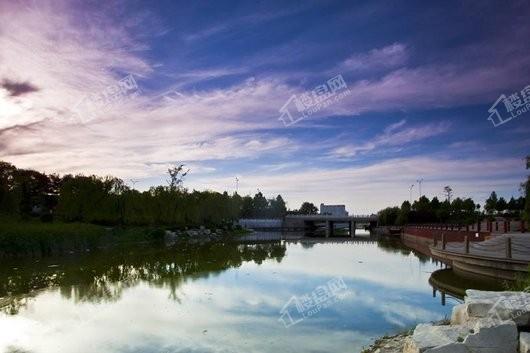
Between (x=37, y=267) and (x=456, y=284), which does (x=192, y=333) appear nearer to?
(x=456, y=284)

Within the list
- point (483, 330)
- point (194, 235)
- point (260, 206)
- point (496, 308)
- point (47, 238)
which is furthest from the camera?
point (260, 206)

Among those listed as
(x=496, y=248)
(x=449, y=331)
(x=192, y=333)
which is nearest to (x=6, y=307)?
(x=192, y=333)

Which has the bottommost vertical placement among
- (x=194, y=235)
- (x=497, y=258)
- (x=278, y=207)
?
(x=194, y=235)

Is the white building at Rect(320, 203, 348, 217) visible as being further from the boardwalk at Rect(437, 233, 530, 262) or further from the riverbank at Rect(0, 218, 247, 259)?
the boardwalk at Rect(437, 233, 530, 262)

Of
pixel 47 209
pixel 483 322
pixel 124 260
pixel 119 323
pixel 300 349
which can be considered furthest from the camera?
pixel 47 209

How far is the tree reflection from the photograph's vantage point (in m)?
17.8

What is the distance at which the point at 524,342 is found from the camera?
6.50 metres

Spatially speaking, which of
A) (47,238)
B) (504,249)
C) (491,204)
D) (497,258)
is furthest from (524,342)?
(491,204)

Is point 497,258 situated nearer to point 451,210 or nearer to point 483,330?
point 483,330

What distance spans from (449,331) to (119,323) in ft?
29.9

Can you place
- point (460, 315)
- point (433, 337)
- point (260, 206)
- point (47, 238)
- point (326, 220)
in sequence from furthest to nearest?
1. point (260, 206)
2. point (326, 220)
3. point (47, 238)
4. point (460, 315)
5. point (433, 337)

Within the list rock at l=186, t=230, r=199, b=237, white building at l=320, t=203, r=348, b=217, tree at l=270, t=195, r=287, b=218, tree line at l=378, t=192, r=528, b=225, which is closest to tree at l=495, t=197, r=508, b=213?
tree line at l=378, t=192, r=528, b=225

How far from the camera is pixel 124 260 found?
104 feet

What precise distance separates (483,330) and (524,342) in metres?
0.53
